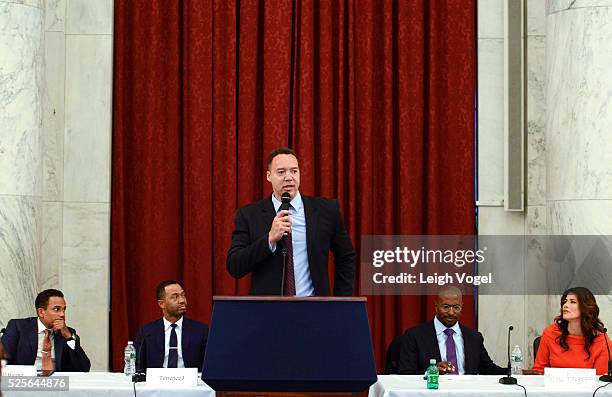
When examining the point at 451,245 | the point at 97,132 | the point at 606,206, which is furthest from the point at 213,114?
the point at 606,206

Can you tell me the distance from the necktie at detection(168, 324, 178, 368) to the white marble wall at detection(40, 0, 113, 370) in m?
1.52

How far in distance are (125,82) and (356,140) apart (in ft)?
5.55

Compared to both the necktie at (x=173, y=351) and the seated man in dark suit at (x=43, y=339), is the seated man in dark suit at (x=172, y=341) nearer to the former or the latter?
the necktie at (x=173, y=351)

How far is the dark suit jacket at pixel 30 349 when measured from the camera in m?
5.58

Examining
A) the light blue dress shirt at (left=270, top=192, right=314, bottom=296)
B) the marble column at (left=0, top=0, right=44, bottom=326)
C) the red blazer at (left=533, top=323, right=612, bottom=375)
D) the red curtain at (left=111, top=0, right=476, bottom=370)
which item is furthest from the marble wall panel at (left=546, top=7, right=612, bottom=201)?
the marble column at (left=0, top=0, right=44, bottom=326)

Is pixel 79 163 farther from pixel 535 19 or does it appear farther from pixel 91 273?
pixel 535 19

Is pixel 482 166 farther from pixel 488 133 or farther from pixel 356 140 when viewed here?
pixel 356 140

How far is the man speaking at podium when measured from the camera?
14.6 feet

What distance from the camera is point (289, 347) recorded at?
269 centimetres

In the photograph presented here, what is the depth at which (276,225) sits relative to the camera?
12.8ft

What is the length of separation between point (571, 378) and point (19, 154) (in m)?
3.60

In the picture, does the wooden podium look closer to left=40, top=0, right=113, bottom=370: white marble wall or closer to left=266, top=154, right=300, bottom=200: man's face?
left=266, top=154, right=300, bottom=200: man's face

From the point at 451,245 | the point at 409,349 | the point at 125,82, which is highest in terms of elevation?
the point at 125,82

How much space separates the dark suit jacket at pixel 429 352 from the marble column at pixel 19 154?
2319 millimetres
